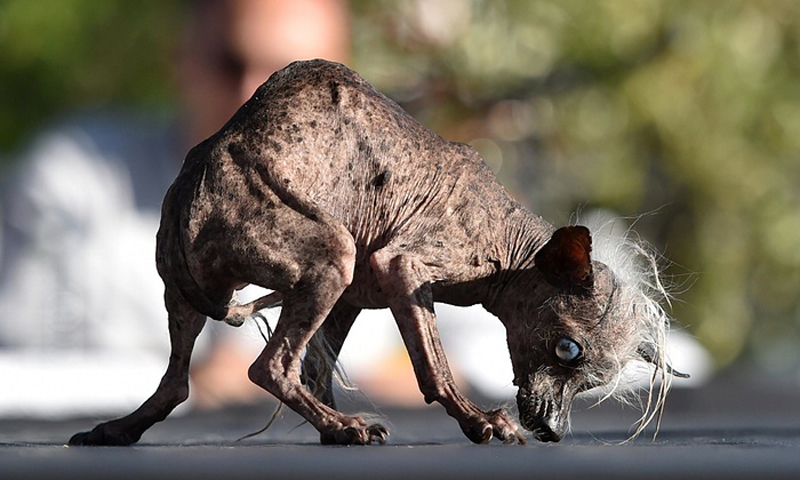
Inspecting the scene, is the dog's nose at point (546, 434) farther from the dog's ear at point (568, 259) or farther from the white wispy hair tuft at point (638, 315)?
the dog's ear at point (568, 259)

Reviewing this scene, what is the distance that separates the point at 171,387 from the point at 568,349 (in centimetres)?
86

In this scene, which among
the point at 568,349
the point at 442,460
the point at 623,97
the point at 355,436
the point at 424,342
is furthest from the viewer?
the point at 623,97

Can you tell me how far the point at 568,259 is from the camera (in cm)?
267

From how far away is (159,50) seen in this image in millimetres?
10219

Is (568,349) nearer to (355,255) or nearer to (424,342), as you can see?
(424,342)

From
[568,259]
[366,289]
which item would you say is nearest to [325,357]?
[366,289]

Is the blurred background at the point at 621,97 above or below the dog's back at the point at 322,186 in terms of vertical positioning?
above

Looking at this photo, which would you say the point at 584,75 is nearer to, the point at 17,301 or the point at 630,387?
the point at 17,301

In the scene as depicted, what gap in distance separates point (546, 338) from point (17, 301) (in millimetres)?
6941

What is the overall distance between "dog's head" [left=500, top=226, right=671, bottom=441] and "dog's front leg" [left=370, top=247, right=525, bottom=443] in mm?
157

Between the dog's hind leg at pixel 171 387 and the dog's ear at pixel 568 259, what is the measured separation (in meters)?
0.74

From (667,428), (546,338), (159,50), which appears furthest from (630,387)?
(159,50)

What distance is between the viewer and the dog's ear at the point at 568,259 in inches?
103

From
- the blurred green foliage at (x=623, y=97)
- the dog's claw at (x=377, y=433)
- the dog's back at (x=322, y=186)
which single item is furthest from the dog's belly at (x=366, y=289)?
the blurred green foliage at (x=623, y=97)
